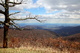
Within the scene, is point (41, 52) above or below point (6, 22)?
below

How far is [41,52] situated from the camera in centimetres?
1460

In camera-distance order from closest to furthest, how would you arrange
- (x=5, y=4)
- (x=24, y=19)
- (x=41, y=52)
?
(x=41, y=52), (x=5, y=4), (x=24, y=19)

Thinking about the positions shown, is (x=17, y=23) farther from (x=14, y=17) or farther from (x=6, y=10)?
(x=6, y=10)

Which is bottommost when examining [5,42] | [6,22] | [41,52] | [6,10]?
[5,42]

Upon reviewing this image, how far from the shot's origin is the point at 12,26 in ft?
62.3

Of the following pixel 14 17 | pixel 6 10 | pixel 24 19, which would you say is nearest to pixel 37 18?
pixel 24 19

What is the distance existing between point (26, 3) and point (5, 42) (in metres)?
6.20

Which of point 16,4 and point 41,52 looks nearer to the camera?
point 41,52

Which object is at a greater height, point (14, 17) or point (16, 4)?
point (16, 4)

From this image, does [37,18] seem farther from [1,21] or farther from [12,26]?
[1,21]

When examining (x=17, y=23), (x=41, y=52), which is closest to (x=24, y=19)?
(x=17, y=23)

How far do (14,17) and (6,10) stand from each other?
1.47 metres

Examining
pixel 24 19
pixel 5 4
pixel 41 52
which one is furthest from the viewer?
pixel 24 19

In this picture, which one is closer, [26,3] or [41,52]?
[41,52]
